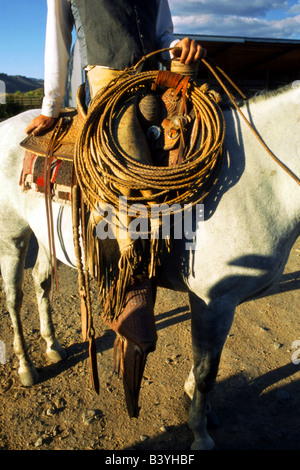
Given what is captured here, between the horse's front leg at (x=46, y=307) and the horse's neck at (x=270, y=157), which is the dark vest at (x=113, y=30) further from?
the horse's front leg at (x=46, y=307)

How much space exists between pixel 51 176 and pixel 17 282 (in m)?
1.19

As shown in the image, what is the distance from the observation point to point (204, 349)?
2.05 metres

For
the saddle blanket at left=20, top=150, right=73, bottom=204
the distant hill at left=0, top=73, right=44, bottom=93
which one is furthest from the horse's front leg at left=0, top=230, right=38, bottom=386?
the distant hill at left=0, top=73, right=44, bottom=93

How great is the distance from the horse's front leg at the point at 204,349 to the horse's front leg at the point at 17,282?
1.40 metres

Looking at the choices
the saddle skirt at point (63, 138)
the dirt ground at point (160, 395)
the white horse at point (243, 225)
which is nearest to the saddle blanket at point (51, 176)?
the saddle skirt at point (63, 138)

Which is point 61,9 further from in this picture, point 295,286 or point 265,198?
point 295,286

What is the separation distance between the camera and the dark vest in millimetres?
1834

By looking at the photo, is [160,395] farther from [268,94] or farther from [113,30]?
[113,30]

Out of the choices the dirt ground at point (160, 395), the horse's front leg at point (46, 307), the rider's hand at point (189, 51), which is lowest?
the dirt ground at point (160, 395)

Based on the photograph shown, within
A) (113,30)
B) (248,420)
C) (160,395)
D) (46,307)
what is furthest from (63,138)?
(248,420)

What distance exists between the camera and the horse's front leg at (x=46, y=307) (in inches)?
119

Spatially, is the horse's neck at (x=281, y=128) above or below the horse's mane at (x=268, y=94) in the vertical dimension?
below

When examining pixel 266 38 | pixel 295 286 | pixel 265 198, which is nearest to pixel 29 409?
pixel 265 198

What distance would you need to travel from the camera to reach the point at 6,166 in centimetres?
244
